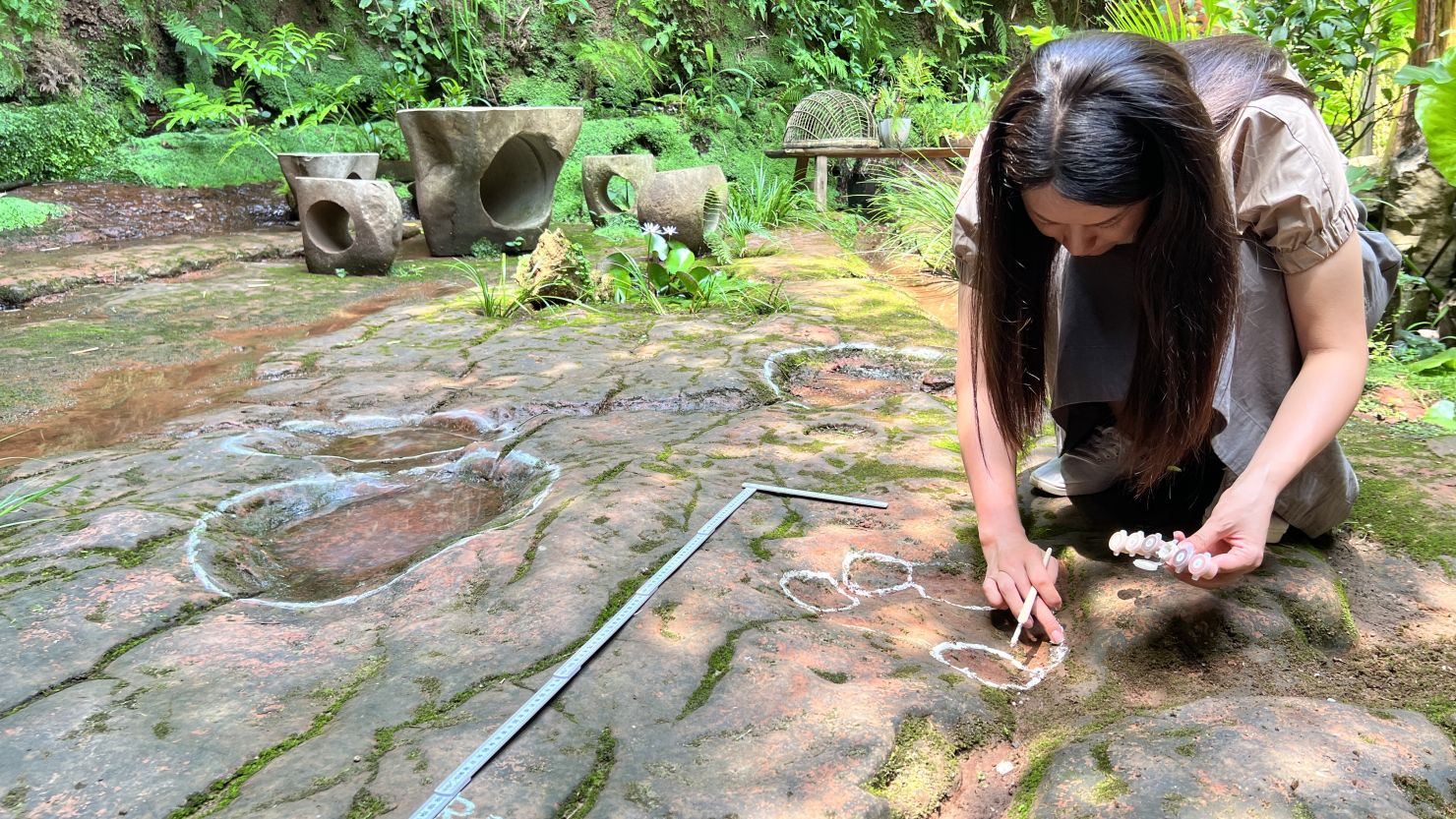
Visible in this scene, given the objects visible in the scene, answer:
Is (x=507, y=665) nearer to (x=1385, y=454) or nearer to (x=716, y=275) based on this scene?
(x=1385, y=454)

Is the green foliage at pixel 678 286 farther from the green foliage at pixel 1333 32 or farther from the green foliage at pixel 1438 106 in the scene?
the green foliage at pixel 1438 106

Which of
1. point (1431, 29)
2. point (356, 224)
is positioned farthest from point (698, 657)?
point (356, 224)

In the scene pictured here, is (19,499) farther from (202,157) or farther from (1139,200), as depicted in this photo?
(202,157)

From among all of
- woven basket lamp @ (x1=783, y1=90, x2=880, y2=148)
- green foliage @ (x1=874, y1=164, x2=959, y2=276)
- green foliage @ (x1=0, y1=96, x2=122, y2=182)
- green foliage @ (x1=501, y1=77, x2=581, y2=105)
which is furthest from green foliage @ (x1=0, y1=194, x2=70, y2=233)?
woven basket lamp @ (x1=783, y1=90, x2=880, y2=148)

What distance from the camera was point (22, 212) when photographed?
19.9ft

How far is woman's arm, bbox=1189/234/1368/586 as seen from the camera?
1.33m

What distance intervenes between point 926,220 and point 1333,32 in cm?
296

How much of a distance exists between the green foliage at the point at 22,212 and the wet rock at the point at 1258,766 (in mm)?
6934

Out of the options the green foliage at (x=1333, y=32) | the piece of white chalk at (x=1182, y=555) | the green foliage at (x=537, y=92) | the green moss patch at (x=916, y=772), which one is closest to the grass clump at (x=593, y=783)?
the green moss patch at (x=916, y=772)

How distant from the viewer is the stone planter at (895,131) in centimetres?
857

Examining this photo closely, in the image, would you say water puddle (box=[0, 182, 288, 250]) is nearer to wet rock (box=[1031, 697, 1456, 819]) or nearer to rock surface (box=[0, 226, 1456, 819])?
rock surface (box=[0, 226, 1456, 819])

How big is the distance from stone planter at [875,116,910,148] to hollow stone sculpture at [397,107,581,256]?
10.6 ft

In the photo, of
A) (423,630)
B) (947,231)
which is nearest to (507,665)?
(423,630)

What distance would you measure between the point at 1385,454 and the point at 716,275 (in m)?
2.90
